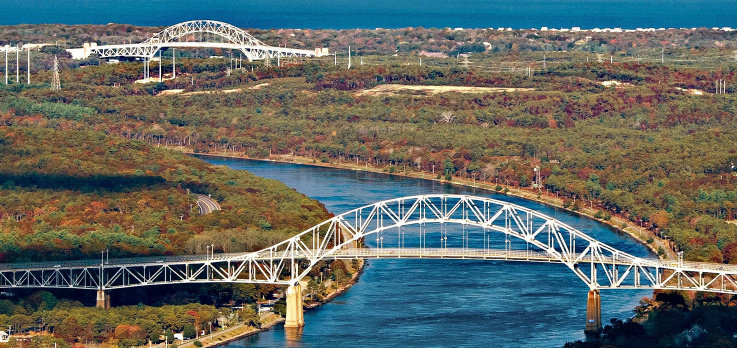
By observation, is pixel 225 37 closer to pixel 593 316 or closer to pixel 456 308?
pixel 456 308

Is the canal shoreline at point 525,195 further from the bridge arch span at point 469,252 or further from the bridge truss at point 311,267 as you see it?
the bridge truss at point 311,267

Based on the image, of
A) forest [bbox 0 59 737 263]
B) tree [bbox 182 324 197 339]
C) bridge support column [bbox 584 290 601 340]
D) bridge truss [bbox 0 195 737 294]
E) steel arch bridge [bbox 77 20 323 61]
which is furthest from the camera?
steel arch bridge [bbox 77 20 323 61]

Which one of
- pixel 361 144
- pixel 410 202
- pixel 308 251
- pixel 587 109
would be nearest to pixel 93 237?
pixel 308 251

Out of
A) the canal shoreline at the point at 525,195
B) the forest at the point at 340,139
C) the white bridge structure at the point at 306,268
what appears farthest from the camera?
the canal shoreline at the point at 525,195

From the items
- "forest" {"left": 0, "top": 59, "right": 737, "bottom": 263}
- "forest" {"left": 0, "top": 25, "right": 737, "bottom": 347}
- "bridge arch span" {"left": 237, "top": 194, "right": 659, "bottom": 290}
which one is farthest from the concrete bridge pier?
"forest" {"left": 0, "top": 59, "right": 737, "bottom": 263}

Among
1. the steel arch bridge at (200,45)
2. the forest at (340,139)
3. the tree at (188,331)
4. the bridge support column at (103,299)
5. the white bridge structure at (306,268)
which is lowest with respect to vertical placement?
the tree at (188,331)

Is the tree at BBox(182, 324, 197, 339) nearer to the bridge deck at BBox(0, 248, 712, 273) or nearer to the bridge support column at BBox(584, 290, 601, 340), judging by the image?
the bridge deck at BBox(0, 248, 712, 273)

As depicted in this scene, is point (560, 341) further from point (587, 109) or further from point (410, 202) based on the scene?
point (587, 109)

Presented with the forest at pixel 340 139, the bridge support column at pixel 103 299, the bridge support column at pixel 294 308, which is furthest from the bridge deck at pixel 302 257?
the bridge support column at pixel 294 308
